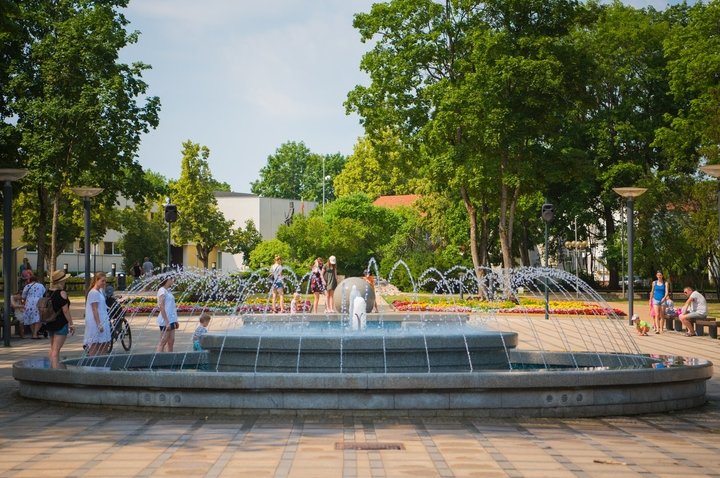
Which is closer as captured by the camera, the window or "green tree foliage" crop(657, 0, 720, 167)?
"green tree foliage" crop(657, 0, 720, 167)

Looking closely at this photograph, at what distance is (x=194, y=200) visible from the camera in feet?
250

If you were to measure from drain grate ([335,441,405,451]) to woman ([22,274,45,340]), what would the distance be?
15.7 metres

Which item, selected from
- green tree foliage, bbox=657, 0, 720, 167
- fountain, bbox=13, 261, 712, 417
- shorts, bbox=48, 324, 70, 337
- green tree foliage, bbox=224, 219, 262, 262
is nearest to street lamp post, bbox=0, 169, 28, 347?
fountain, bbox=13, 261, 712, 417

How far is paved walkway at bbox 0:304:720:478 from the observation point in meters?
8.59

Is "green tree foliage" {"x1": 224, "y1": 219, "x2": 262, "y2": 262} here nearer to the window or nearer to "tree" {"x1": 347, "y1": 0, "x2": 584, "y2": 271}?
the window

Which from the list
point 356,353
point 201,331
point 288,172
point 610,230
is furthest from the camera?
point 288,172

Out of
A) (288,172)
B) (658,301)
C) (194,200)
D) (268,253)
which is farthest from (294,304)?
(288,172)

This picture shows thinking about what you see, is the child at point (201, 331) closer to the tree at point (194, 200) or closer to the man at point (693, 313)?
the man at point (693, 313)

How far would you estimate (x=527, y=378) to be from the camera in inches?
454

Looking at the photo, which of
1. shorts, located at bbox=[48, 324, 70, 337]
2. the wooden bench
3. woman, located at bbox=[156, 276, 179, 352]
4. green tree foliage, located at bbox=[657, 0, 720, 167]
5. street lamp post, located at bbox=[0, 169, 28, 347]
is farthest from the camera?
green tree foliage, located at bbox=[657, 0, 720, 167]

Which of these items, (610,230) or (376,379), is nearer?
(376,379)

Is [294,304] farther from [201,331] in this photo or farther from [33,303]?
[201,331]

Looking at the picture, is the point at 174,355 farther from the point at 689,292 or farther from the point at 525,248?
the point at 525,248

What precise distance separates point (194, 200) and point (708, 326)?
5564 centimetres
